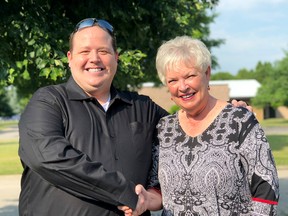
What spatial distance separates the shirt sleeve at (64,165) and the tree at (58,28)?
256 centimetres

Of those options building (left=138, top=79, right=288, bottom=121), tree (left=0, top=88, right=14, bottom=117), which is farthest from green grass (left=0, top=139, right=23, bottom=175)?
tree (left=0, top=88, right=14, bottom=117)

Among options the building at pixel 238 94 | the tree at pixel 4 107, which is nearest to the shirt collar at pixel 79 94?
the building at pixel 238 94

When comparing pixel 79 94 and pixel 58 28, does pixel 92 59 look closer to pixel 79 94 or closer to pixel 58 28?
pixel 79 94

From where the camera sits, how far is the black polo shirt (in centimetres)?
235

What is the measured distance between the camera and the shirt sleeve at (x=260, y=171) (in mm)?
2498

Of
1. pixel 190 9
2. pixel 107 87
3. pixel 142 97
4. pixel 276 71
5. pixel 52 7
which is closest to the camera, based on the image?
pixel 107 87

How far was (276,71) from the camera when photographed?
170 ft

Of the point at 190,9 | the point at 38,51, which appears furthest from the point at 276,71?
the point at 38,51

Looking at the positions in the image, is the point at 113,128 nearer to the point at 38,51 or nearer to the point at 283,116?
the point at 38,51

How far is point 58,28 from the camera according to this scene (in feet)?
18.3

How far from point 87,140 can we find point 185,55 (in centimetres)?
73

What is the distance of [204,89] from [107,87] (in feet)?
1.90

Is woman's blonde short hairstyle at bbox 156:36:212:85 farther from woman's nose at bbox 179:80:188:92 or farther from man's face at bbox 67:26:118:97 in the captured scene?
man's face at bbox 67:26:118:97

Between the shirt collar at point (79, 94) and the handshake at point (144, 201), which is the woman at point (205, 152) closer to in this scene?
the handshake at point (144, 201)
